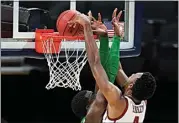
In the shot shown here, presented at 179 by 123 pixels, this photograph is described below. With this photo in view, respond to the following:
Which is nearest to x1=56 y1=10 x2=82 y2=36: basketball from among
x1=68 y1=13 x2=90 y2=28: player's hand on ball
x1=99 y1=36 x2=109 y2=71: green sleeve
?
x1=68 y1=13 x2=90 y2=28: player's hand on ball

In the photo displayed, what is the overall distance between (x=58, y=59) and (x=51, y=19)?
59 centimetres

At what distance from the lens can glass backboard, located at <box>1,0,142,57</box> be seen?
3.60 meters

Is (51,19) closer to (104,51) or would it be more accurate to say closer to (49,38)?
(49,38)

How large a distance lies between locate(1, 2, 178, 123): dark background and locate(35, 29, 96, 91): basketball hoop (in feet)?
1.79

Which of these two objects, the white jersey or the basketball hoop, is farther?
the basketball hoop

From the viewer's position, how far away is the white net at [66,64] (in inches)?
120

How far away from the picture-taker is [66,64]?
326cm

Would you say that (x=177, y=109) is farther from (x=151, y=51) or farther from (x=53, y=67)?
(x=53, y=67)

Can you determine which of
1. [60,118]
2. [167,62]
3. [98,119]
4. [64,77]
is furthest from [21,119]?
[98,119]

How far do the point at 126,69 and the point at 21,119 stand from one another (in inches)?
40.4

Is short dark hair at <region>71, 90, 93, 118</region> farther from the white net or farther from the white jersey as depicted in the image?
the white net

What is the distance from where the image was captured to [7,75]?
12.7ft

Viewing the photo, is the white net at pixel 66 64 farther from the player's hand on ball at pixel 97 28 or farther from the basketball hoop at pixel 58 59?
the player's hand on ball at pixel 97 28

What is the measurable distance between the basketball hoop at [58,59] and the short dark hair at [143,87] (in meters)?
0.86
